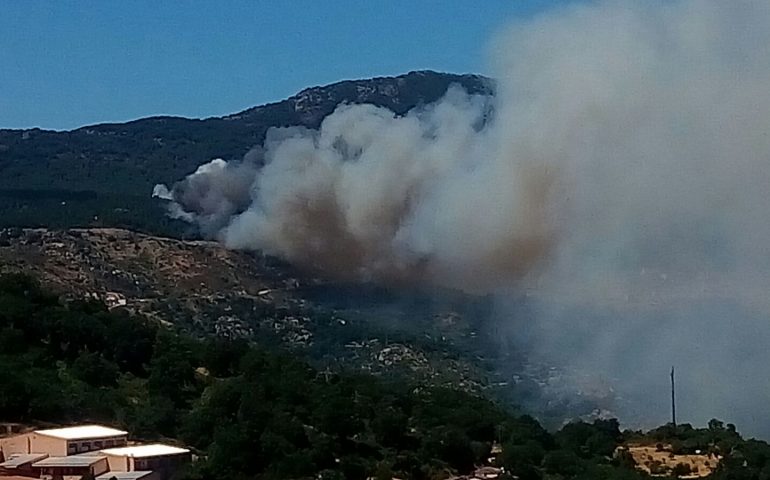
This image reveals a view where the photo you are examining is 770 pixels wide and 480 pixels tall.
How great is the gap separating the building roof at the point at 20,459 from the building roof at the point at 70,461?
1.25ft

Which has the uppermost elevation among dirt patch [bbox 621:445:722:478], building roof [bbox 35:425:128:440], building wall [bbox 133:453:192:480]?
building roof [bbox 35:425:128:440]

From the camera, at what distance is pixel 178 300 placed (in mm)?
95562

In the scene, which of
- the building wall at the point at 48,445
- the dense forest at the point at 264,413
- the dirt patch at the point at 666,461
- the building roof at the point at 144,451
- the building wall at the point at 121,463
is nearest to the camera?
the building wall at the point at 121,463

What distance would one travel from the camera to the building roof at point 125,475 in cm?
3616

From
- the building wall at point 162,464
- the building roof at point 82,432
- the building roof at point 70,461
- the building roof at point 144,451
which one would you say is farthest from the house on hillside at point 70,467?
the building roof at point 82,432

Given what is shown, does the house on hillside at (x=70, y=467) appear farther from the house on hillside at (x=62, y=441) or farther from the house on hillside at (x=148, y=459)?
the house on hillside at (x=62, y=441)

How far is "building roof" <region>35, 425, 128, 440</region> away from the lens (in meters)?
39.7

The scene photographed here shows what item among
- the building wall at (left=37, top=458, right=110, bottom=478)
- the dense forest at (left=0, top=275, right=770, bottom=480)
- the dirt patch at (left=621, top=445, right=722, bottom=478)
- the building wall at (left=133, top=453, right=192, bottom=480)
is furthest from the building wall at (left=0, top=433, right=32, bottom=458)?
the dirt patch at (left=621, top=445, right=722, bottom=478)

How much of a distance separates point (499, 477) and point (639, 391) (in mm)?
33576

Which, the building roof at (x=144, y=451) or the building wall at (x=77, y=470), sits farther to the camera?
the building roof at (x=144, y=451)

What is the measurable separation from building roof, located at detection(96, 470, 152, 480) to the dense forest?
1484 mm

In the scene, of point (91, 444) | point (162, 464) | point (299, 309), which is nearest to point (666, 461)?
point (162, 464)

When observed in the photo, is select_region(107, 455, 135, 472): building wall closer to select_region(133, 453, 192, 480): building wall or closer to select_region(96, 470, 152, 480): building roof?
select_region(133, 453, 192, 480): building wall

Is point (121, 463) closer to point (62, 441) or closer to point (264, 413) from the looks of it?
point (62, 441)
